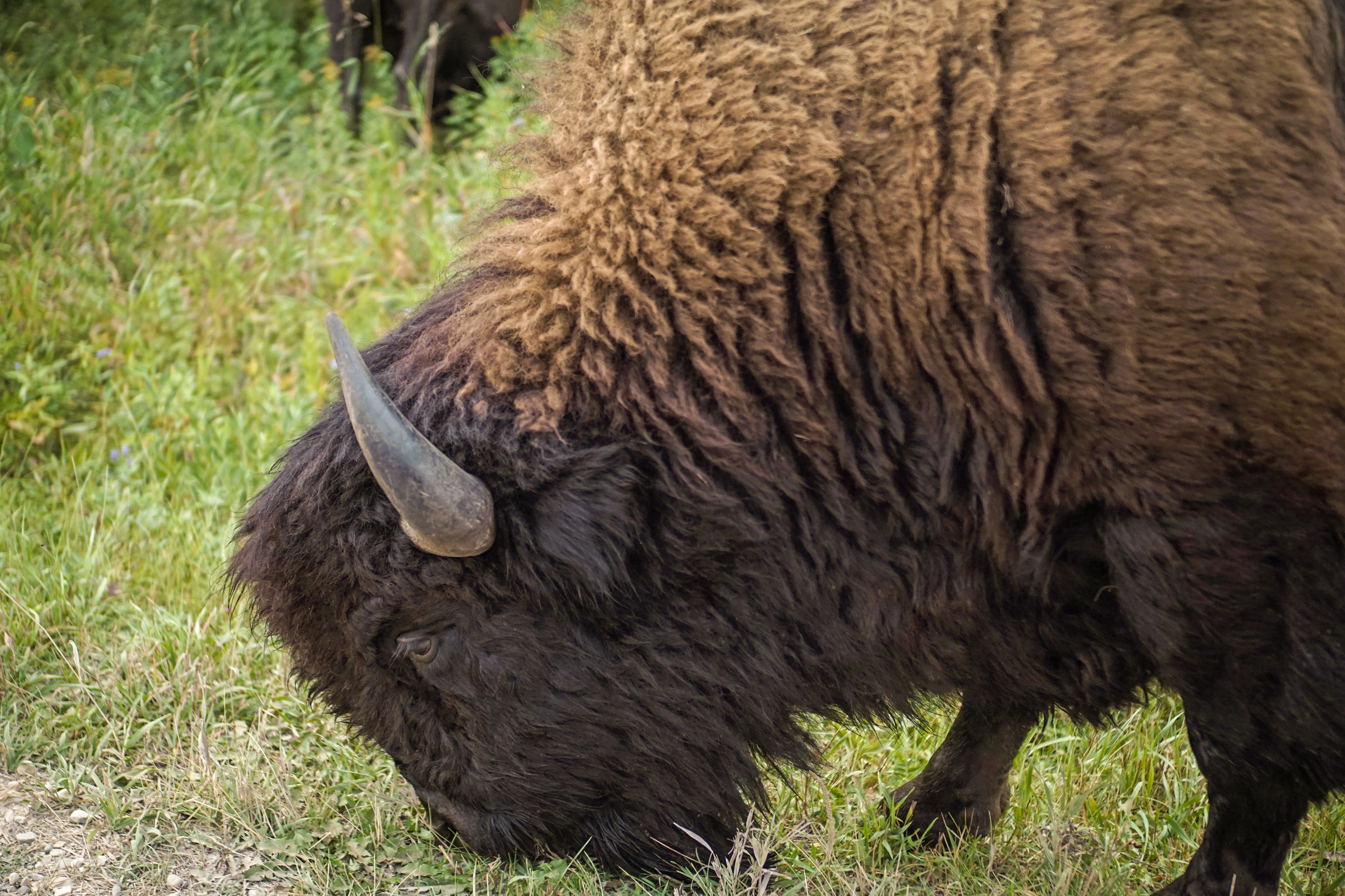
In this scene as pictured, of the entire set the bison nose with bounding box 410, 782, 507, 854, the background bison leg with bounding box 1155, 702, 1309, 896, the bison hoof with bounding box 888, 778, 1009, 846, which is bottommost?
the bison hoof with bounding box 888, 778, 1009, 846

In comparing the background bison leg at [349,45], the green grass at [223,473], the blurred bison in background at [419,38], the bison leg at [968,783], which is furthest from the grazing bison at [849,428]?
the background bison leg at [349,45]

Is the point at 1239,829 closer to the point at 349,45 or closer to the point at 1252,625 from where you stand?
the point at 1252,625

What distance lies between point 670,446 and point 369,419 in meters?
→ 0.61

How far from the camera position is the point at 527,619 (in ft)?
8.79

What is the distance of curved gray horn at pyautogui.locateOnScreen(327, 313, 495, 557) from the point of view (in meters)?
2.40

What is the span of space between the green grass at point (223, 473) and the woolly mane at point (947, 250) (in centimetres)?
60

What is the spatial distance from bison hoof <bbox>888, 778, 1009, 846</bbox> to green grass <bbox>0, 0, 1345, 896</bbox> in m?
0.06

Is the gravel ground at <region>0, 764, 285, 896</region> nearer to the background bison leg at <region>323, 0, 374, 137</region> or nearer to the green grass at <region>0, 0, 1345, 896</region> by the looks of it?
the green grass at <region>0, 0, 1345, 896</region>

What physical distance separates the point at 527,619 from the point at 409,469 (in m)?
0.47

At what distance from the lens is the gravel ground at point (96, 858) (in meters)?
2.98

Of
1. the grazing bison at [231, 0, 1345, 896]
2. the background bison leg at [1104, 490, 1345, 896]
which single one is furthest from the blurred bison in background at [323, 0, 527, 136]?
the background bison leg at [1104, 490, 1345, 896]

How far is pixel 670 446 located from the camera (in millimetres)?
2566

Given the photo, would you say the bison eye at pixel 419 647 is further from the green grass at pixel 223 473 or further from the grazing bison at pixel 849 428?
the green grass at pixel 223 473

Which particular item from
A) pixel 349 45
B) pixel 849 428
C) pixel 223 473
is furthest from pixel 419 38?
pixel 849 428
